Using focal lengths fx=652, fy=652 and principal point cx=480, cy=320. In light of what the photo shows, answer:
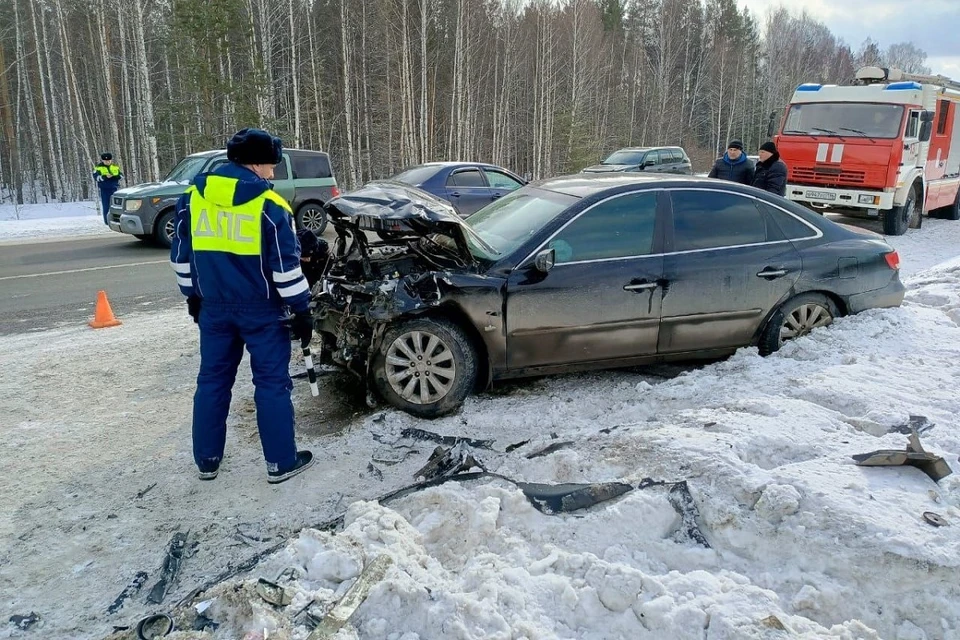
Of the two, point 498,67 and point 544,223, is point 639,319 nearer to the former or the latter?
point 544,223

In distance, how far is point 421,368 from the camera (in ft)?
14.4

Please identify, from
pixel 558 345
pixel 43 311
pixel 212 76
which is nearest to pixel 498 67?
pixel 212 76

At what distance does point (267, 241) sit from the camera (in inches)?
135

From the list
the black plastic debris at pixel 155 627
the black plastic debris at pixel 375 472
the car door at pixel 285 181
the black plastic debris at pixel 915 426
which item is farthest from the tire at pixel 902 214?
the black plastic debris at pixel 155 627

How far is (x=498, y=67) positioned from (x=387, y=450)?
35.8 m

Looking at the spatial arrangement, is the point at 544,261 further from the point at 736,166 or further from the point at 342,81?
the point at 342,81

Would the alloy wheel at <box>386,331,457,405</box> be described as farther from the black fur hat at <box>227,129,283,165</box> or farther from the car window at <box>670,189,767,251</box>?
the car window at <box>670,189,767,251</box>

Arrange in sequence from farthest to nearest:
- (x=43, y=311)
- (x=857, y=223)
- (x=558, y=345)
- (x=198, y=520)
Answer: (x=857, y=223) < (x=43, y=311) < (x=558, y=345) < (x=198, y=520)

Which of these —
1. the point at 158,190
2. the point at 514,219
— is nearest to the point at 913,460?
the point at 514,219

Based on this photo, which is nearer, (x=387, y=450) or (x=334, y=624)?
(x=334, y=624)

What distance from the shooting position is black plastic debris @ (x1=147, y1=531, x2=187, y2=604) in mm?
2727

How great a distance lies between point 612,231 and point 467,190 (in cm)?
726

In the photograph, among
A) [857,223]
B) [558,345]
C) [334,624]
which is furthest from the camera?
[857,223]

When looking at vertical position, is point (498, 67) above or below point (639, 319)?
above
